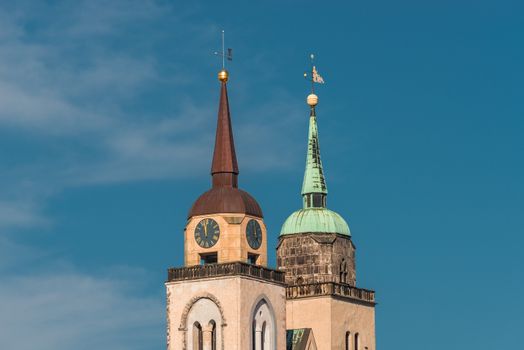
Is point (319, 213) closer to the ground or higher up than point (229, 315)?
higher up

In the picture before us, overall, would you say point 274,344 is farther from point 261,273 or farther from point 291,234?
point 291,234

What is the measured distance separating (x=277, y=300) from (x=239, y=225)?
699cm

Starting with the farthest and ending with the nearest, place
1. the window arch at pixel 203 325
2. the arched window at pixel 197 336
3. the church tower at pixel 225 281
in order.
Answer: the arched window at pixel 197 336, the window arch at pixel 203 325, the church tower at pixel 225 281

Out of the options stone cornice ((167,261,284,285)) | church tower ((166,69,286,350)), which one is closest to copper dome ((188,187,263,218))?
church tower ((166,69,286,350))

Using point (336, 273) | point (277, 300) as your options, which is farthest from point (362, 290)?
point (277, 300)

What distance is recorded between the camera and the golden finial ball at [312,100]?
168 metres

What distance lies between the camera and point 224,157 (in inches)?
5974

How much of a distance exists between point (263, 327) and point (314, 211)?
1683cm

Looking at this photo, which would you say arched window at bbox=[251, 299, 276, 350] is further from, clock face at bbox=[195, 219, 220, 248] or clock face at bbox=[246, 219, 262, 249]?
clock face at bbox=[195, 219, 220, 248]

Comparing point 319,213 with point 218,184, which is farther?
point 319,213

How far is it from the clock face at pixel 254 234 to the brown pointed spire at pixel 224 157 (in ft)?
11.8

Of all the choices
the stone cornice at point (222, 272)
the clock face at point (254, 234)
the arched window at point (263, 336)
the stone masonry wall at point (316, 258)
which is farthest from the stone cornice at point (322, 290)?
the clock face at point (254, 234)

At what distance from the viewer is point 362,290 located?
540ft

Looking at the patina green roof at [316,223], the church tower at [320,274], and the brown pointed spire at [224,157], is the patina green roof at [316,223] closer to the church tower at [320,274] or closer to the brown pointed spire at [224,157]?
the church tower at [320,274]
